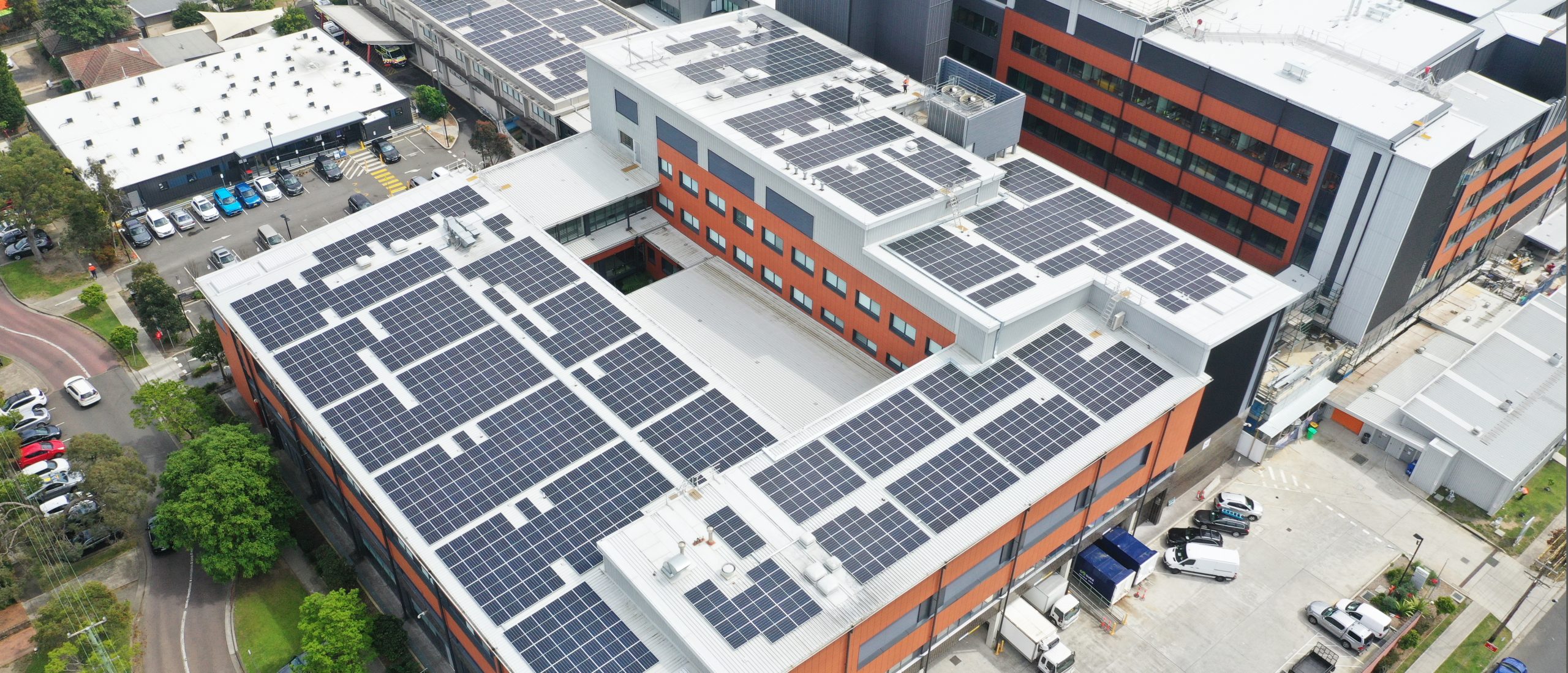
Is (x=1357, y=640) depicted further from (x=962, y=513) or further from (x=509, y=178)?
(x=509, y=178)

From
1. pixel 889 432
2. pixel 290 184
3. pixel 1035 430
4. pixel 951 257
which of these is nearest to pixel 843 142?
pixel 951 257

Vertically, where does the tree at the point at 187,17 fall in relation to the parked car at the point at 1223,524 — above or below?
above

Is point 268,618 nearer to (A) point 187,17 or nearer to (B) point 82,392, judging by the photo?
(B) point 82,392

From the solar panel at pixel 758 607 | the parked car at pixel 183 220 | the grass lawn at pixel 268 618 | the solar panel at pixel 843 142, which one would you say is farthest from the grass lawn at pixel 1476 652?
the parked car at pixel 183 220

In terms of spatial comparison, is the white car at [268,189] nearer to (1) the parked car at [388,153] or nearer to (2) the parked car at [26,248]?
(1) the parked car at [388,153]

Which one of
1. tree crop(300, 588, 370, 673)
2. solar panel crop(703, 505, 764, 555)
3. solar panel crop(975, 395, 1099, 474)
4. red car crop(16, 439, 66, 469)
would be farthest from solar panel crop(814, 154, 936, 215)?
red car crop(16, 439, 66, 469)

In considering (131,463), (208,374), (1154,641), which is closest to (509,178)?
(208,374)
